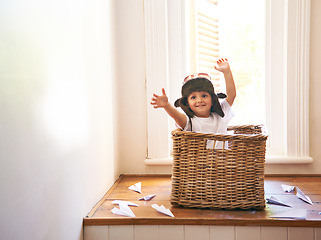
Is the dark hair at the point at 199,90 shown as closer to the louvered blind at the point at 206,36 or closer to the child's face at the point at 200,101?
the child's face at the point at 200,101

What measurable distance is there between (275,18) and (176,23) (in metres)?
0.58

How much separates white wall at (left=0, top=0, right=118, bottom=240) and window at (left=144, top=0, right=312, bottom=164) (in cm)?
48

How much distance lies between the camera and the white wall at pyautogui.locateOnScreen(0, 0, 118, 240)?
0.78 m

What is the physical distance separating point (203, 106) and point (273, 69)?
765mm

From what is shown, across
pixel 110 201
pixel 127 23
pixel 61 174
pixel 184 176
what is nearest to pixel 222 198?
pixel 184 176

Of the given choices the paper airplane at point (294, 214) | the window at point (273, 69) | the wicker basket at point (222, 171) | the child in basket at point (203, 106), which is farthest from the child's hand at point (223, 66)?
the paper airplane at point (294, 214)

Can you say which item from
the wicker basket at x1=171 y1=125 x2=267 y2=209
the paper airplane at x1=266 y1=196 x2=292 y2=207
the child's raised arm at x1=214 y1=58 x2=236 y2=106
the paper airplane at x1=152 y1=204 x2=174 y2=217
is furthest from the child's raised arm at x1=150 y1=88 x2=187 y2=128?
the paper airplane at x1=266 y1=196 x2=292 y2=207

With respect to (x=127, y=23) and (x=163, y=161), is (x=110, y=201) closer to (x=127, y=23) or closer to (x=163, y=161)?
(x=163, y=161)

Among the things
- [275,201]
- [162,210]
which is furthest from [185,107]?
[275,201]

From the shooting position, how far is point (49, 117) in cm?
100

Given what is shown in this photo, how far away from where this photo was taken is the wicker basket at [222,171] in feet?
4.50

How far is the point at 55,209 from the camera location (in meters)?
1.04

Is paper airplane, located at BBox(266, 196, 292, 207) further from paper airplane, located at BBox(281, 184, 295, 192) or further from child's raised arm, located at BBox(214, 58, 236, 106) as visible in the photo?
child's raised arm, located at BBox(214, 58, 236, 106)

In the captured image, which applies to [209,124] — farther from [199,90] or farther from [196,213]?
[196,213]
